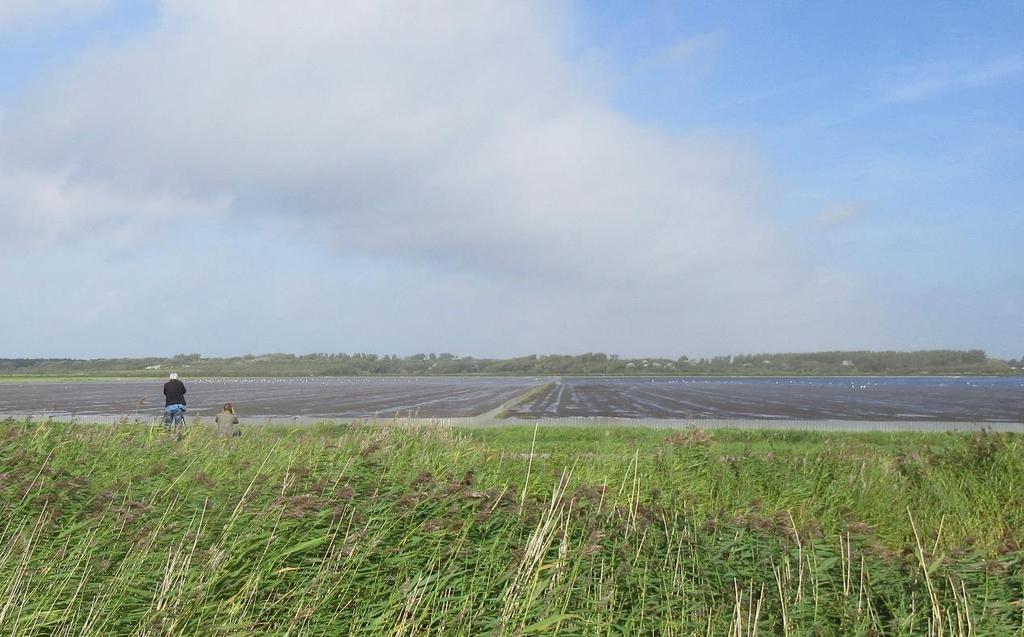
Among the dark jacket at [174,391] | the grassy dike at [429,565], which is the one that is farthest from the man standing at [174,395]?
the grassy dike at [429,565]

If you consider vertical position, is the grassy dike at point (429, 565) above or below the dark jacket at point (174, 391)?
below

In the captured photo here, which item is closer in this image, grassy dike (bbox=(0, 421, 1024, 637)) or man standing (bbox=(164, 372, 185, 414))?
grassy dike (bbox=(0, 421, 1024, 637))

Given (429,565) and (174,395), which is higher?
(174,395)

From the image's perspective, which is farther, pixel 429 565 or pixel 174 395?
pixel 174 395

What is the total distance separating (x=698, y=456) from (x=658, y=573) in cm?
751

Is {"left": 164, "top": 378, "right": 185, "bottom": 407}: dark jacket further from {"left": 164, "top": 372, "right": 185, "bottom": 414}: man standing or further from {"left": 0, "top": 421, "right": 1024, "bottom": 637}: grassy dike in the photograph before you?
{"left": 0, "top": 421, "right": 1024, "bottom": 637}: grassy dike

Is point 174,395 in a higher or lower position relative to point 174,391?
lower

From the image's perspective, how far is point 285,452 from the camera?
12.8 metres

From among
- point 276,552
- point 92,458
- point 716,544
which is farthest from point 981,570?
point 92,458

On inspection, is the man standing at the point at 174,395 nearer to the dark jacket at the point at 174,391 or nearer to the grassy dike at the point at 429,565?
the dark jacket at the point at 174,391

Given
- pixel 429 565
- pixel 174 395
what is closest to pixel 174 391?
pixel 174 395

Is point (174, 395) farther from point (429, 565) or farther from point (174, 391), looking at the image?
point (429, 565)

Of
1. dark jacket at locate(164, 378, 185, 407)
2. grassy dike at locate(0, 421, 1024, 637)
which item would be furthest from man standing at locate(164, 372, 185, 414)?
grassy dike at locate(0, 421, 1024, 637)

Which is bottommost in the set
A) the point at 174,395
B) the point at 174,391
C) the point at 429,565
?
the point at 429,565
